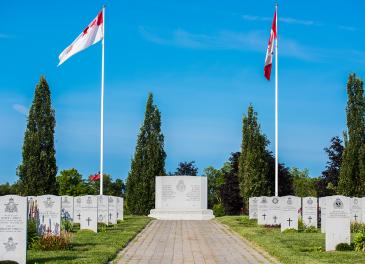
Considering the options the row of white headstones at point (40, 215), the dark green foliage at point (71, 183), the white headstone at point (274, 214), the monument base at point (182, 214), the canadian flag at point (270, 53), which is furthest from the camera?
the dark green foliage at point (71, 183)

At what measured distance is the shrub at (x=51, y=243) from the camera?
19.0 metres

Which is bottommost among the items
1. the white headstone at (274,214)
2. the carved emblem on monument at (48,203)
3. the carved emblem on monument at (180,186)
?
the white headstone at (274,214)

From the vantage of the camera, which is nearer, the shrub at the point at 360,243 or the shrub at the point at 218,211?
the shrub at the point at 360,243

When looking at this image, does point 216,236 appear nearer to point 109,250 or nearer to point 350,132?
point 109,250

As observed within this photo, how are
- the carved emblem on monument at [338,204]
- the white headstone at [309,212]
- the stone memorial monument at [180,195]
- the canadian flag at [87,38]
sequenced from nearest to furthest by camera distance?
1. the carved emblem on monument at [338,204]
2. the white headstone at [309,212]
3. the canadian flag at [87,38]
4. the stone memorial monument at [180,195]

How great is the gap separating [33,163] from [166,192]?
9.13 metres

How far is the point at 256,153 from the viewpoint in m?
47.8

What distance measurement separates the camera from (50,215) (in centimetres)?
2094

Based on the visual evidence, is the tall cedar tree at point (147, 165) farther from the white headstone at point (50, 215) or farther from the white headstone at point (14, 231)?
the white headstone at point (14, 231)

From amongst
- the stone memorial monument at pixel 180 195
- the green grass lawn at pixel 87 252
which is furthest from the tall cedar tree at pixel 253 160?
the green grass lawn at pixel 87 252

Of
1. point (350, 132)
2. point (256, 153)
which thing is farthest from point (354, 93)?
point (256, 153)

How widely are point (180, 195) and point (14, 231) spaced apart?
95.1ft

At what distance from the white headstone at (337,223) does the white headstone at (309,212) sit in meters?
10.3

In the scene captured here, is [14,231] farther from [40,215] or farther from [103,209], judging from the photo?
[103,209]
